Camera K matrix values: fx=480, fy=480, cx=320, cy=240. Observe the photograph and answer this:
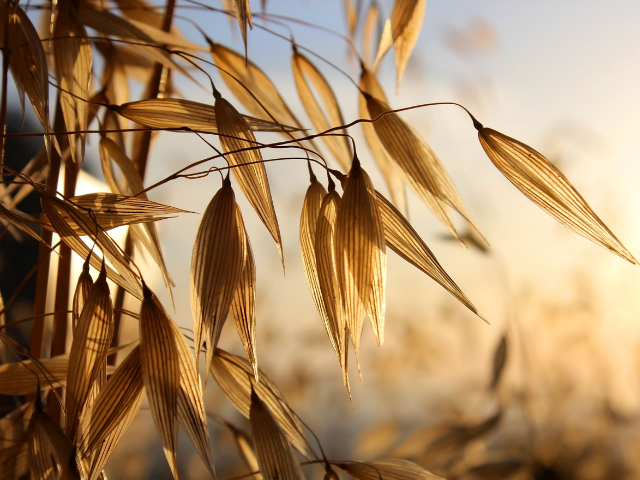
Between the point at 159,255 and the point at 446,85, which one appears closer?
the point at 159,255

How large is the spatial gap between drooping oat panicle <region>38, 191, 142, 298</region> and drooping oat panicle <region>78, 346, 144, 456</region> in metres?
0.03

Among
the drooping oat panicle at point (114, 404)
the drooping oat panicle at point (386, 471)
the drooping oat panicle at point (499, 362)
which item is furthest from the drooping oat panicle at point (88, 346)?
the drooping oat panicle at point (499, 362)

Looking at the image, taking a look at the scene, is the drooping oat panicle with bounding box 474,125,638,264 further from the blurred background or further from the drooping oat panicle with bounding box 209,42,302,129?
the blurred background

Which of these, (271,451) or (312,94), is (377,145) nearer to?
(312,94)

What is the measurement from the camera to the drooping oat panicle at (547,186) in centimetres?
17

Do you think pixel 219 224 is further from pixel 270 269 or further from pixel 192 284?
pixel 270 269

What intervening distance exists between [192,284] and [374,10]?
30 centimetres

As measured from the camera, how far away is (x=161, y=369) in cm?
16

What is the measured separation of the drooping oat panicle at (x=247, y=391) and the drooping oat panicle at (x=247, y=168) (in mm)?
77

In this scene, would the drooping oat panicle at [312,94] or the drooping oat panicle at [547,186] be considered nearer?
the drooping oat panicle at [547,186]

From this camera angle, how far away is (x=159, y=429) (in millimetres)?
154

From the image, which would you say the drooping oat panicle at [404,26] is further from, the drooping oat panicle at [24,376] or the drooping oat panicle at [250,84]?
the drooping oat panicle at [24,376]

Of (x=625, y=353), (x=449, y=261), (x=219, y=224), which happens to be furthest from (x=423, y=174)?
(x=625, y=353)

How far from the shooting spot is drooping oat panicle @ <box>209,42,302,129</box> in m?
0.27
